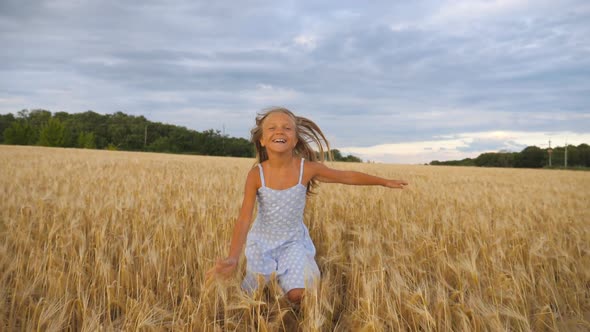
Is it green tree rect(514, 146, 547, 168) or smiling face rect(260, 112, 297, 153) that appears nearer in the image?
smiling face rect(260, 112, 297, 153)

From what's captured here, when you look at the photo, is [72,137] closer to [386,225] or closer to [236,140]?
[236,140]

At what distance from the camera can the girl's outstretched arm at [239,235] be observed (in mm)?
1908

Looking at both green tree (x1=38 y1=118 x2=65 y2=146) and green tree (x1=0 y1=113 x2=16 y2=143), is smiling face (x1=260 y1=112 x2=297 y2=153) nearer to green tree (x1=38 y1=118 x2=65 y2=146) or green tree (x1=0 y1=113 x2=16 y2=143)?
green tree (x1=38 y1=118 x2=65 y2=146)

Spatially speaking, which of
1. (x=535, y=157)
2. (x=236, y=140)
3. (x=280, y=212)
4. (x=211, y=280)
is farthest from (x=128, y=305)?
(x=535, y=157)

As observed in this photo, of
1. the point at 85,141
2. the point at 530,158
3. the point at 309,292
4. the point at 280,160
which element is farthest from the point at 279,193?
the point at 530,158

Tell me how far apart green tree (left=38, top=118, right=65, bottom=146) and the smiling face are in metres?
68.7

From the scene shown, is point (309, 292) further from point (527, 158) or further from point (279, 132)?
point (527, 158)

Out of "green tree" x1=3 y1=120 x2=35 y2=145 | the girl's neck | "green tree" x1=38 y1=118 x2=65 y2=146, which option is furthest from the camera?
"green tree" x1=3 y1=120 x2=35 y2=145

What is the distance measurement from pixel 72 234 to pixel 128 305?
Answer: 1.33m

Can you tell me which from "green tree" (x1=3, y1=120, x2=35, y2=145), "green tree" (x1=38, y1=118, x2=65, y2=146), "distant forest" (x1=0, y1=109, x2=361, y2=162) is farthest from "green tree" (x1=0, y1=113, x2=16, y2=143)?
"green tree" (x1=38, y1=118, x2=65, y2=146)

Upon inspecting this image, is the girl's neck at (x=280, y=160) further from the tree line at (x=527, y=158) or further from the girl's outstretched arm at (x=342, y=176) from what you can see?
the tree line at (x=527, y=158)

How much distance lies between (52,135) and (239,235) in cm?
6979

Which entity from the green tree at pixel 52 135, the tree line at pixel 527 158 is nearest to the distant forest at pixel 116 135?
the green tree at pixel 52 135

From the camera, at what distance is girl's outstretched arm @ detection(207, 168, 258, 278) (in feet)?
6.26
